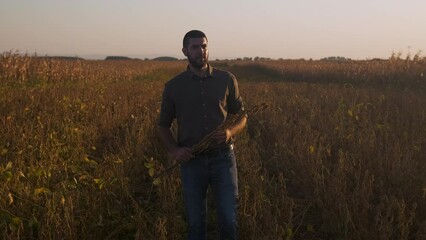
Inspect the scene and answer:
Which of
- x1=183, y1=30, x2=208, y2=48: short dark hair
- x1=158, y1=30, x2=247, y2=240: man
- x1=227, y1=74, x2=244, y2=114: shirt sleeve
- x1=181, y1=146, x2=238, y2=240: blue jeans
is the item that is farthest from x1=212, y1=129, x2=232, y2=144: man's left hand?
x1=183, y1=30, x2=208, y2=48: short dark hair

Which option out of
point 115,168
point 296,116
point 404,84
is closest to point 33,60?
point 296,116

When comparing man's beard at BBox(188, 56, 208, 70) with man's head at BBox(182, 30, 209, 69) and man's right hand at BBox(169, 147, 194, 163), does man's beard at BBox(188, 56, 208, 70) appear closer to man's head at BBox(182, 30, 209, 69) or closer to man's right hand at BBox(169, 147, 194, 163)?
man's head at BBox(182, 30, 209, 69)

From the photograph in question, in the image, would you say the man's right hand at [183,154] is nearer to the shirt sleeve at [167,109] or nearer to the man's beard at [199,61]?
the shirt sleeve at [167,109]

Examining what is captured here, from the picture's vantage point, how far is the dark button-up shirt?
10.6ft

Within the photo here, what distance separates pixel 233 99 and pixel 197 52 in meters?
0.53

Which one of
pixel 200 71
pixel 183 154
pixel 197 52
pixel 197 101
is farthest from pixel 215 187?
pixel 197 52

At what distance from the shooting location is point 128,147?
18.6 feet

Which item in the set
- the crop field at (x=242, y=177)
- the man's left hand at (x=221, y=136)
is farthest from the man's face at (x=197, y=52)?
the crop field at (x=242, y=177)

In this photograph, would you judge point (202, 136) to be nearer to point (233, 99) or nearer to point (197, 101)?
point (197, 101)

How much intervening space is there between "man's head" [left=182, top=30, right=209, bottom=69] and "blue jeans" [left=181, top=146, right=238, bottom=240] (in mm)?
700

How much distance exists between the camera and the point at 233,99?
341 cm

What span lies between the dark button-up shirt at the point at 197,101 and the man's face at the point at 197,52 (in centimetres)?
12

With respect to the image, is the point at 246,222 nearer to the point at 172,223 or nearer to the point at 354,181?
the point at 172,223

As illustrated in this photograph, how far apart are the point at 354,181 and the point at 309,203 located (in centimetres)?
62
